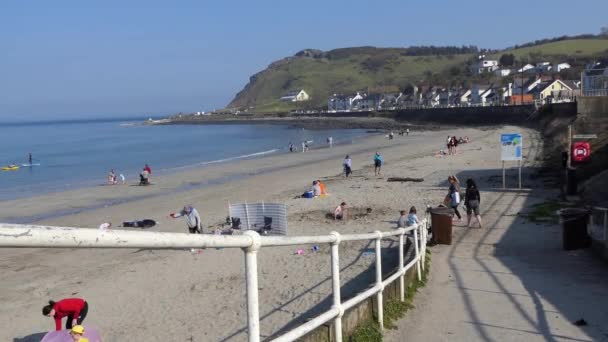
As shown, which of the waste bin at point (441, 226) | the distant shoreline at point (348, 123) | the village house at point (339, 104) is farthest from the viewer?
the village house at point (339, 104)

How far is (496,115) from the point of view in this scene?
8762 cm

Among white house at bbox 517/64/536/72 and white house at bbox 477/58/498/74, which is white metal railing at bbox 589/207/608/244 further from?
white house at bbox 477/58/498/74

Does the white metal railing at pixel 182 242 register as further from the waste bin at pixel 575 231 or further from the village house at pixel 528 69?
the village house at pixel 528 69

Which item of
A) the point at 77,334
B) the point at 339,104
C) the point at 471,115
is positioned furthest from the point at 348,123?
the point at 77,334

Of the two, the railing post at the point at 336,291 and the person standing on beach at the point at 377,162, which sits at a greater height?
the railing post at the point at 336,291

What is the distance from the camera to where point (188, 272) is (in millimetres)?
12383

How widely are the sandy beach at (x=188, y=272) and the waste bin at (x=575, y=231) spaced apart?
3442mm

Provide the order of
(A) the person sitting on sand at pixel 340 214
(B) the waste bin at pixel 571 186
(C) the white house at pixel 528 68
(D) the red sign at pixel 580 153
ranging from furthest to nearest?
(C) the white house at pixel 528 68, (D) the red sign at pixel 580 153, (A) the person sitting on sand at pixel 340 214, (B) the waste bin at pixel 571 186

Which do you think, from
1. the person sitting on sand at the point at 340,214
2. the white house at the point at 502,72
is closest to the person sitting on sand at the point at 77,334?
the person sitting on sand at the point at 340,214

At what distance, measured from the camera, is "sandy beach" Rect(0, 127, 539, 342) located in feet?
29.7

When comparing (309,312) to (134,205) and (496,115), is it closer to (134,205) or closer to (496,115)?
(134,205)

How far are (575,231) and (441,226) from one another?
94.1 inches

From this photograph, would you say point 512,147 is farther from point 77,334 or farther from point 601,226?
point 77,334

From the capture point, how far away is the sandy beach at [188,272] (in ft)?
29.7
